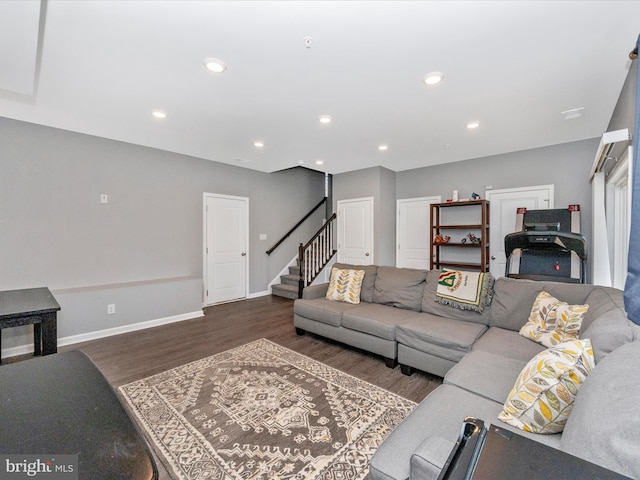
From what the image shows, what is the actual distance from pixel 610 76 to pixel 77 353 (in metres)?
4.03

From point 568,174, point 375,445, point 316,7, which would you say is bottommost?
point 375,445

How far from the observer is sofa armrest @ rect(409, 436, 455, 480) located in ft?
3.22

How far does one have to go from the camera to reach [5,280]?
330cm

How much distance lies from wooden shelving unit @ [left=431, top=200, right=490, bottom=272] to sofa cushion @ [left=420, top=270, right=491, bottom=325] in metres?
1.88

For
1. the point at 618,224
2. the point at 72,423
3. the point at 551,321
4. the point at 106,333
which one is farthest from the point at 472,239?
the point at 106,333

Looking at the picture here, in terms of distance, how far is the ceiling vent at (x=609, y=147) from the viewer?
197 cm

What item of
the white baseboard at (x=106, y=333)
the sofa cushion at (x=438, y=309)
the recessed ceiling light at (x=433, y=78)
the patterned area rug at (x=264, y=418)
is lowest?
the patterned area rug at (x=264, y=418)

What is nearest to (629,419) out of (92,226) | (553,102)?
(553,102)

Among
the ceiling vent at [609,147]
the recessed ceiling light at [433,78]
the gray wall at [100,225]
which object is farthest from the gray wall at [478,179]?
the recessed ceiling light at [433,78]

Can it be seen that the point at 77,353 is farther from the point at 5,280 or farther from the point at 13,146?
the point at 13,146

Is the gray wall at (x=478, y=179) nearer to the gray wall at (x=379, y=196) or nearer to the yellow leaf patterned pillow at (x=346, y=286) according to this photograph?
the gray wall at (x=379, y=196)

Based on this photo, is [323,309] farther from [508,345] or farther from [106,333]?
[106,333]

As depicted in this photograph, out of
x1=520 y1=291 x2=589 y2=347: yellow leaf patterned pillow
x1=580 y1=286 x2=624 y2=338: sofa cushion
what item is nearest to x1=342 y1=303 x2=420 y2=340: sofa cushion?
x1=520 y1=291 x2=589 y2=347: yellow leaf patterned pillow
